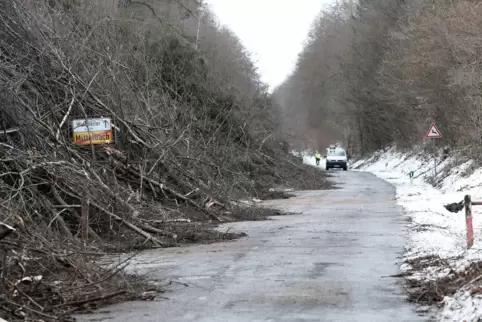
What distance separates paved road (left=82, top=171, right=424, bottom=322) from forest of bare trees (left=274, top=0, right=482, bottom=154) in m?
15.0

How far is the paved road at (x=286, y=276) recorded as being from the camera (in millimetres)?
7781

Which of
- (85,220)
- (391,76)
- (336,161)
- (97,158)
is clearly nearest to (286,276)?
(85,220)

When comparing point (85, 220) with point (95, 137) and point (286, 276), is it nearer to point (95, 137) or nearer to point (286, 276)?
point (95, 137)

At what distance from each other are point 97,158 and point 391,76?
31.6m

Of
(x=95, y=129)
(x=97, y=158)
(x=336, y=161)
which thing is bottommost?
(x=336, y=161)

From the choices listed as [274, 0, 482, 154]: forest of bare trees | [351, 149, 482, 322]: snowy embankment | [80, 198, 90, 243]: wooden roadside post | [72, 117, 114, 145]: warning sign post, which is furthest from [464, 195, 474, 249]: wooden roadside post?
[274, 0, 482, 154]: forest of bare trees

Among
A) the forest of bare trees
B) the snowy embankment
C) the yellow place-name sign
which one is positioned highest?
the forest of bare trees

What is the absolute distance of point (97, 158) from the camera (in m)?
18.0

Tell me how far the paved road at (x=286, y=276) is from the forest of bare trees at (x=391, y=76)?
14950mm

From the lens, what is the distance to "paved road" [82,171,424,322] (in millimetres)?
7781

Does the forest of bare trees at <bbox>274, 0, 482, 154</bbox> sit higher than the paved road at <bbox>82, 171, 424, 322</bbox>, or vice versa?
the forest of bare trees at <bbox>274, 0, 482, 154</bbox>

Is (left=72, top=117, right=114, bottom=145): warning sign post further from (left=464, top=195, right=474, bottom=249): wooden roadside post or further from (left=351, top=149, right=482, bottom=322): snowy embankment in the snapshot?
(left=464, top=195, right=474, bottom=249): wooden roadside post

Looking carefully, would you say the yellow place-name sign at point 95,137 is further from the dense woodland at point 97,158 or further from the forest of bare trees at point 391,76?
the forest of bare trees at point 391,76

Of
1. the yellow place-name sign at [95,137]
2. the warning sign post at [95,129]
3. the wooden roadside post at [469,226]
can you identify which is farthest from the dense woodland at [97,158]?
the wooden roadside post at [469,226]
